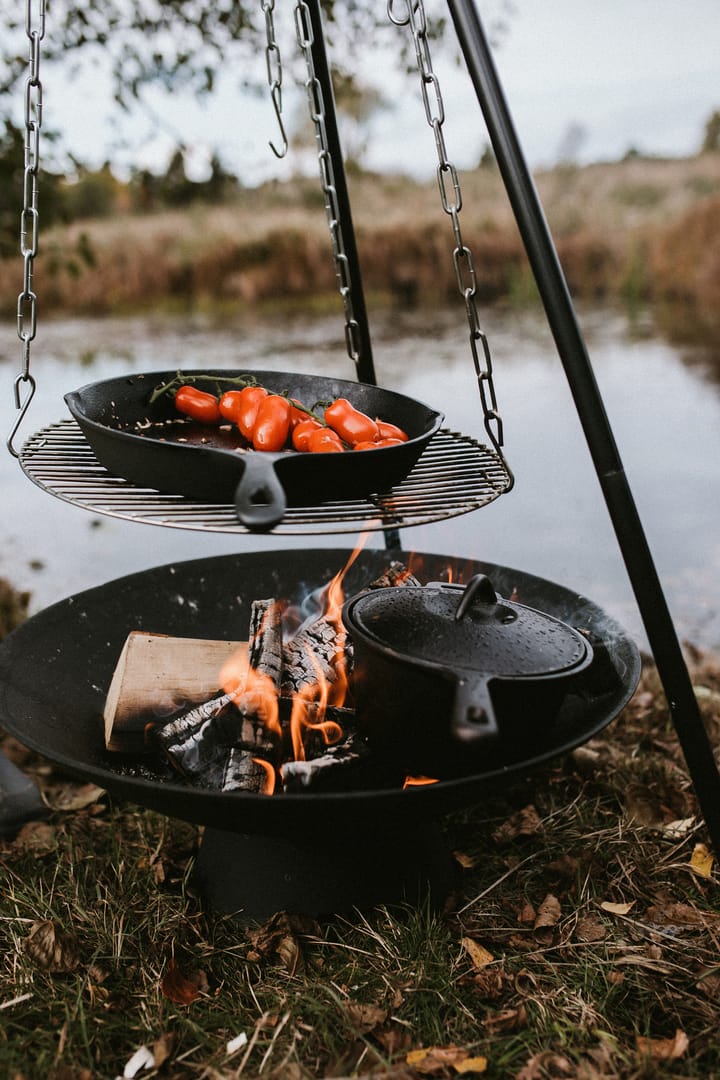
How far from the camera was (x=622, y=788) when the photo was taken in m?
2.50

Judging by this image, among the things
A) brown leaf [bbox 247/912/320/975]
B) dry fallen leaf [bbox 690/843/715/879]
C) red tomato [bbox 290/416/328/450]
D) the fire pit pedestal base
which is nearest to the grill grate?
red tomato [bbox 290/416/328/450]

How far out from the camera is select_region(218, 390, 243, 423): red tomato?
191 centimetres

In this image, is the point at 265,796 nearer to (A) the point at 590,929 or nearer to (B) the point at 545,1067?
(B) the point at 545,1067

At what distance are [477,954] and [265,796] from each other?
697mm

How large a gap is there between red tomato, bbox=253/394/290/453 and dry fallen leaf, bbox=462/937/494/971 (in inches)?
45.1

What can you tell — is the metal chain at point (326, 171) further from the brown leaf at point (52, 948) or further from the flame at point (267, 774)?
the brown leaf at point (52, 948)

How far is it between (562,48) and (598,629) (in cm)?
545

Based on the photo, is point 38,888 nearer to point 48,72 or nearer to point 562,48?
point 48,72

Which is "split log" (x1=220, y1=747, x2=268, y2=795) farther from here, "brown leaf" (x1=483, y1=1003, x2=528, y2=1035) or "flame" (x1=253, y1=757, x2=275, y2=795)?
"brown leaf" (x1=483, y1=1003, x2=528, y2=1035)

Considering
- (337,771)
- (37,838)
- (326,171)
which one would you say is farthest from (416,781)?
(326,171)

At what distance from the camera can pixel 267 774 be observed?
Result: 6.21 feet

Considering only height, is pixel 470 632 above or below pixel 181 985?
above

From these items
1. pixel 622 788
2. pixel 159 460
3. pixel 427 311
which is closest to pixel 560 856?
pixel 622 788

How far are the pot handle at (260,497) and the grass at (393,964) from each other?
1005mm
